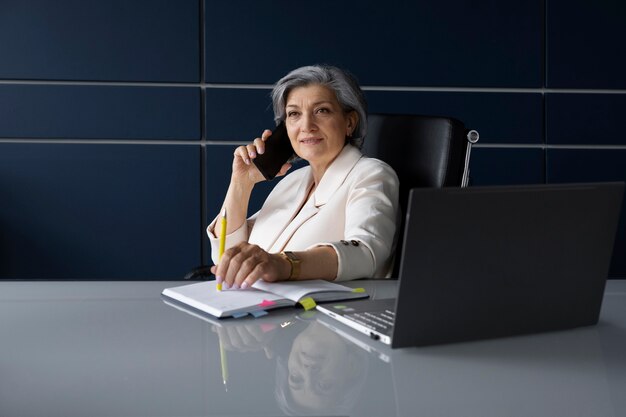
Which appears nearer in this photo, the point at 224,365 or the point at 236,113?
the point at 224,365

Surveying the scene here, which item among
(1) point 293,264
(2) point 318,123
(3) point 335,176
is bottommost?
(1) point 293,264

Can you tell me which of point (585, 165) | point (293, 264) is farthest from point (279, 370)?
point (585, 165)

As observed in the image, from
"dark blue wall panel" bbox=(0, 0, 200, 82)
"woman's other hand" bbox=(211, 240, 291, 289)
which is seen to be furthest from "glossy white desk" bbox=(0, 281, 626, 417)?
"dark blue wall panel" bbox=(0, 0, 200, 82)

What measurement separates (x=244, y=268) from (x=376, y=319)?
32cm

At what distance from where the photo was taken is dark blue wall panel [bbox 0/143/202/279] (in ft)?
11.2

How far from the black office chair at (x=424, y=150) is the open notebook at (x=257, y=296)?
81 cm

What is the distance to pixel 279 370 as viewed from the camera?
89 cm

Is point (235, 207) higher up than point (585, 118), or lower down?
lower down

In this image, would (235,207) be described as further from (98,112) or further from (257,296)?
(98,112)

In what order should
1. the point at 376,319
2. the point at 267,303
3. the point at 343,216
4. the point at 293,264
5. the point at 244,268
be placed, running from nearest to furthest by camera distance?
the point at 376,319
the point at 267,303
the point at 244,268
the point at 293,264
the point at 343,216

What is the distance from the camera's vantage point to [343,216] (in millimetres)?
2150

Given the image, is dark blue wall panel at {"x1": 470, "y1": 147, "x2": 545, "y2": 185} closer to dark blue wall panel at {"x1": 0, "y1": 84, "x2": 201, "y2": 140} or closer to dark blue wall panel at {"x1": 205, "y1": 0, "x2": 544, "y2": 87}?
dark blue wall panel at {"x1": 205, "y1": 0, "x2": 544, "y2": 87}

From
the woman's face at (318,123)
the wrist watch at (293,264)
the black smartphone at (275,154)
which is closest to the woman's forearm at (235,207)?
the black smartphone at (275,154)

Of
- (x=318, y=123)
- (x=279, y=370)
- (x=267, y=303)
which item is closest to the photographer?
(x=279, y=370)
